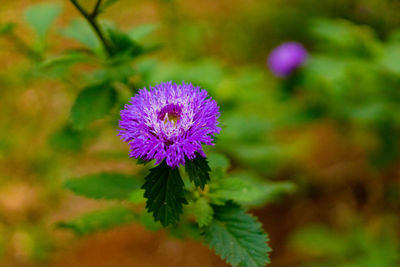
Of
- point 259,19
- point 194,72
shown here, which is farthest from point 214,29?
point 194,72

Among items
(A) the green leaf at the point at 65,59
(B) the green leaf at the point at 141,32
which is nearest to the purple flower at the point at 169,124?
(A) the green leaf at the point at 65,59

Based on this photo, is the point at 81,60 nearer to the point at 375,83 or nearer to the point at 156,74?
the point at 156,74

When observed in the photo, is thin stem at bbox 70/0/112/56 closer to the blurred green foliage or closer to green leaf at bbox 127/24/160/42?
the blurred green foliage

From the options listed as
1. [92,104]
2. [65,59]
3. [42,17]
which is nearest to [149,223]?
[92,104]

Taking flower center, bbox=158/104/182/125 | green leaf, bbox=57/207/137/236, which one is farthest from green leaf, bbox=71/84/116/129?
flower center, bbox=158/104/182/125

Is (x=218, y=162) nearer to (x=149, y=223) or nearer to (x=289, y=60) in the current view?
(x=149, y=223)
